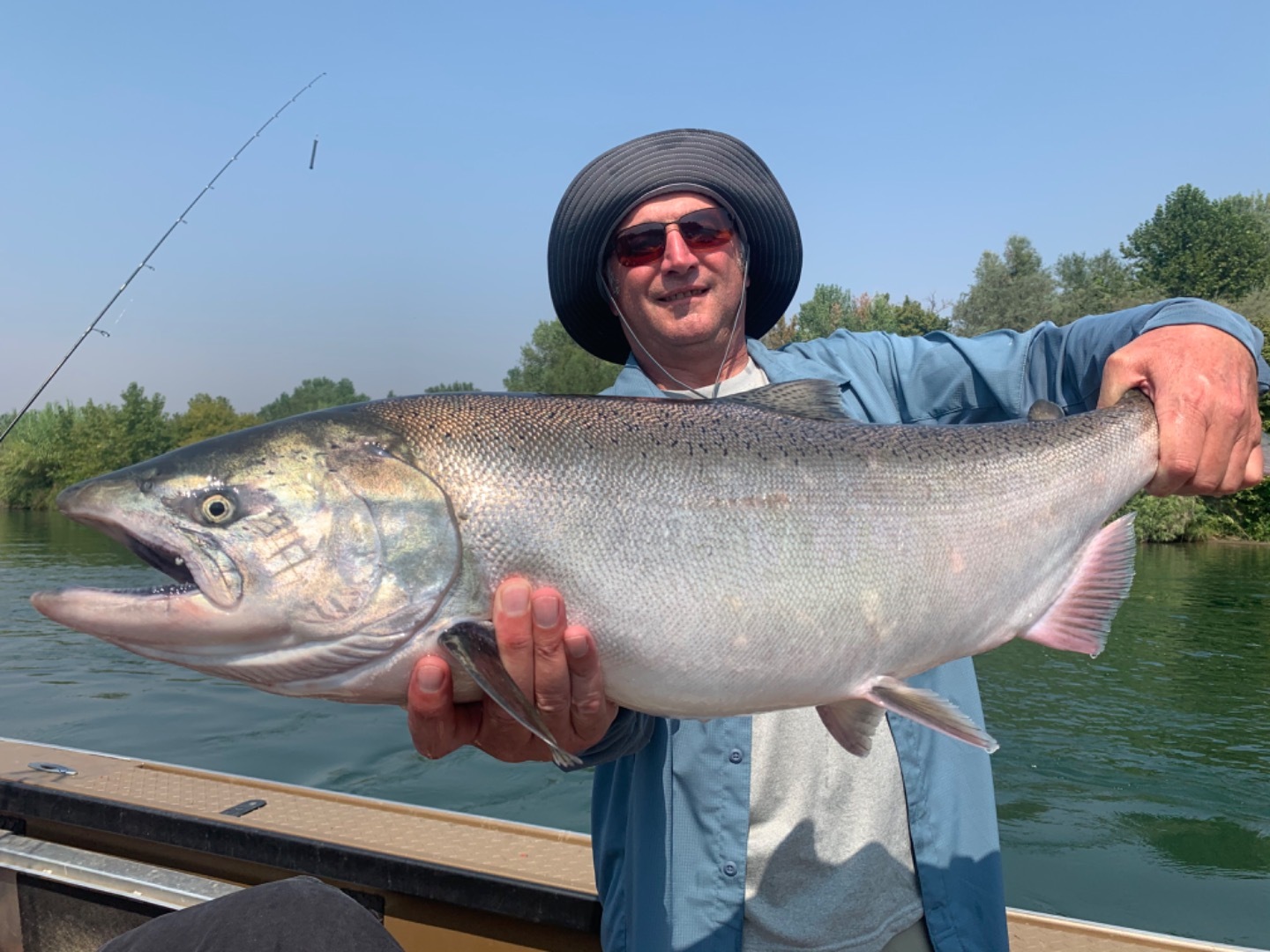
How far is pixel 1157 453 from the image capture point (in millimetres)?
2414

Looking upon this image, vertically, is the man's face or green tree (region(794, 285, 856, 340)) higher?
green tree (region(794, 285, 856, 340))

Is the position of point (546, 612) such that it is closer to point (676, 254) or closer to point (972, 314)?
point (676, 254)

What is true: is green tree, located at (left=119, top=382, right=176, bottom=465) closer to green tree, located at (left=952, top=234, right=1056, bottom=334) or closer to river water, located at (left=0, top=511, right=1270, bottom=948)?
river water, located at (left=0, top=511, right=1270, bottom=948)

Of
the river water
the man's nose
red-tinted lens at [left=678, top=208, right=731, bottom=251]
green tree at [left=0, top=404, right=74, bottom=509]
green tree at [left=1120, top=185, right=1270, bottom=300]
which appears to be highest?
green tree at [left=1120, top=185, right=1270, bottom=300]

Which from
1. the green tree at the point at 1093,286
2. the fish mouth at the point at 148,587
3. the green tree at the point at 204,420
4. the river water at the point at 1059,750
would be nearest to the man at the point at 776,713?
the fish mouth at the point at 148,587

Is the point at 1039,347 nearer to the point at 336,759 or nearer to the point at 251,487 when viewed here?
the point at 251,487

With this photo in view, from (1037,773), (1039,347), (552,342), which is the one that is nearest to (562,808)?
(1037,773)

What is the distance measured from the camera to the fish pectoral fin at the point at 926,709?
7.25 feet

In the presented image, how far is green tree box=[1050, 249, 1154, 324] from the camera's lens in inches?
2144

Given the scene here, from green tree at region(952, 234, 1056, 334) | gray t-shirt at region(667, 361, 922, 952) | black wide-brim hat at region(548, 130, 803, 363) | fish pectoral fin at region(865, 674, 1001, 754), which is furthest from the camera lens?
green tree at region(952, 234, 1056, 334)

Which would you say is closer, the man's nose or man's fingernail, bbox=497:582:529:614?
man's fingernail, bbox=497:582:529:614

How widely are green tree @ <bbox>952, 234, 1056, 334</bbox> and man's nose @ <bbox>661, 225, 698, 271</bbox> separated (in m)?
60.5

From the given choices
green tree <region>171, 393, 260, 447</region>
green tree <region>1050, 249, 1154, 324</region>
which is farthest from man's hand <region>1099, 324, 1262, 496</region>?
green tree <region>171, 393, 260, 447</region>

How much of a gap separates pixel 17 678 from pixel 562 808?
1047 cm
